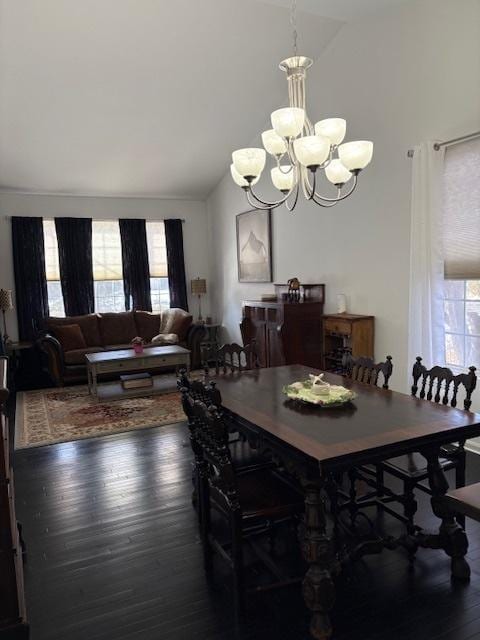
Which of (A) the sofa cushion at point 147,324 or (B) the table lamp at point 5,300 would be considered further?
(A) the sofa cushion at point 147,324

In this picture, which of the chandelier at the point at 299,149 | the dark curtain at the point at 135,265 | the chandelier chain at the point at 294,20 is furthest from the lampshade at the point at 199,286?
the chandelier at the point at 299,149

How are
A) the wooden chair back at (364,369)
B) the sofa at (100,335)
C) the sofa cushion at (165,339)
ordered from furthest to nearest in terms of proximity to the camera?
the sofa cushion at (165,339) → the sofa at (100,335) → the wooden chair back at (364,369)

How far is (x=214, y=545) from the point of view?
2.29 m

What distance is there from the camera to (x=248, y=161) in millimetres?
2975

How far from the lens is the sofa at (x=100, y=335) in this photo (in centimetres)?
650

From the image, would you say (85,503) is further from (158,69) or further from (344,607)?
(158,69)

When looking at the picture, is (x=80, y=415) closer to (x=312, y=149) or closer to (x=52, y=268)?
(x=52, y=268)

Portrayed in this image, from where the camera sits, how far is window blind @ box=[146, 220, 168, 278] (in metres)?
8.14

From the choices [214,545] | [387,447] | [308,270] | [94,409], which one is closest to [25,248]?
[94,409]

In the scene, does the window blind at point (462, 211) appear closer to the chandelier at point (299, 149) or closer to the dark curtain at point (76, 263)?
the chandelier at point (299, 149)

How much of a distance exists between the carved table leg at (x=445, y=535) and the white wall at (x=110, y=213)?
660cm

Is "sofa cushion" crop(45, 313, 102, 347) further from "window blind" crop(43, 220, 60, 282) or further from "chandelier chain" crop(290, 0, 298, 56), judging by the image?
"chandelier chain" crop(290, 0, 298, 56)

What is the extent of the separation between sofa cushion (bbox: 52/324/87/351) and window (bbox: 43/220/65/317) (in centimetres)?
68

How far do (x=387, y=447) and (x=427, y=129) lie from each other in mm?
3212
